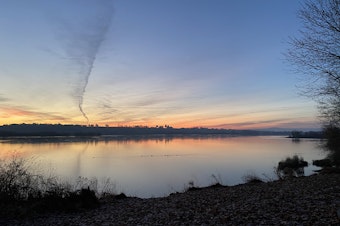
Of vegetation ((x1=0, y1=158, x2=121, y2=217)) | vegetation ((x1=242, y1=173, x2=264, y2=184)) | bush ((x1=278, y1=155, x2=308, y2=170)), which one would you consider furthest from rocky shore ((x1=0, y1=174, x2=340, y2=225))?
bush ((x1=278, y1=155, x2=308, y2=170))

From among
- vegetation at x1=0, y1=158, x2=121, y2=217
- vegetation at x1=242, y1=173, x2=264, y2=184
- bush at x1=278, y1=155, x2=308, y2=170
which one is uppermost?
vegetation at x1=0, y1=158, x2=121, y2=217

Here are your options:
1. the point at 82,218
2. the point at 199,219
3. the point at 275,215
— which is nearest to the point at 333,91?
the point at 275,215

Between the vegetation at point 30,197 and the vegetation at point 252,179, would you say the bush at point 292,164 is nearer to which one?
the vegetation at point 252,179

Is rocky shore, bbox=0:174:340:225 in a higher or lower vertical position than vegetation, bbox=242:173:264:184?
higher

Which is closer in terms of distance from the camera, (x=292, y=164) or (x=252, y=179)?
(x=252, y=179)

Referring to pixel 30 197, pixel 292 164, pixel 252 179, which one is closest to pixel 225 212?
pixel 30 197

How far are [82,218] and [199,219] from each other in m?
4.48

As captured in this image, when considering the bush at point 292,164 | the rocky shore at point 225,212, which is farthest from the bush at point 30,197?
the bush at point 292,164

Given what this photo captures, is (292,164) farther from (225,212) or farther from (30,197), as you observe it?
(30,197)

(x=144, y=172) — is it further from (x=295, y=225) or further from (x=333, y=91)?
(x=295, y=225)

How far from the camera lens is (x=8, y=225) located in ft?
34.1

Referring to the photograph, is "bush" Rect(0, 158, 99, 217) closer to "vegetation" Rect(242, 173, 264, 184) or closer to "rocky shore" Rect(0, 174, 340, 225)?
"rocky shore" Rect(0, 174, 340, 225)

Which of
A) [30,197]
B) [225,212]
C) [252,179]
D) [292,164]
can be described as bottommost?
[292,164]

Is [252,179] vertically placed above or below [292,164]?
above
